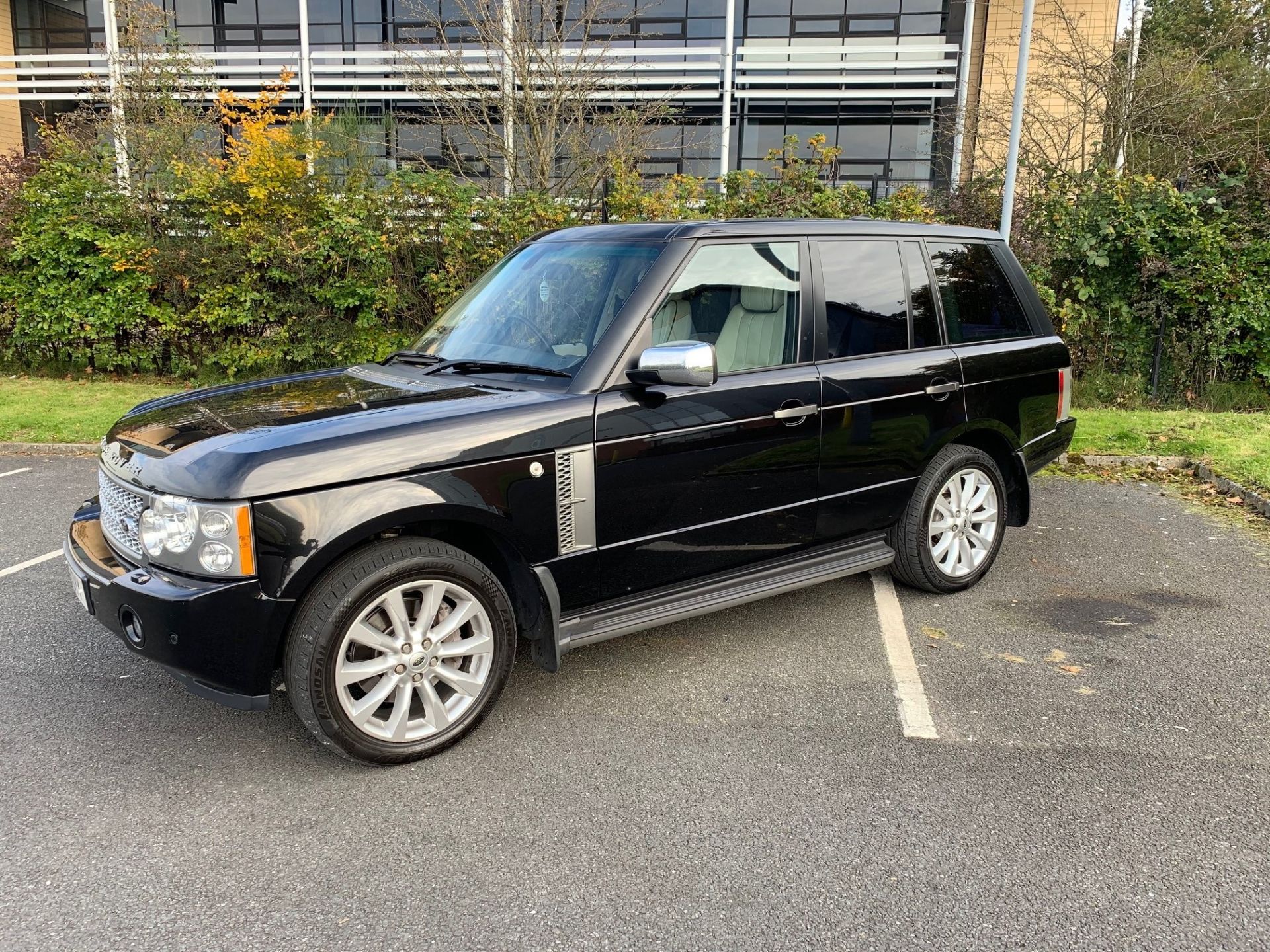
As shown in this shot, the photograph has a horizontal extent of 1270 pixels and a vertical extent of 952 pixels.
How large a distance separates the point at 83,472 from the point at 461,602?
602 centimetres

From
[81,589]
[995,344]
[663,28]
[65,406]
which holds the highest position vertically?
[663,28]

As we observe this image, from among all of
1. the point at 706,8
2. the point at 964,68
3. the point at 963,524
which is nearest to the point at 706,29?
the point at 706,8

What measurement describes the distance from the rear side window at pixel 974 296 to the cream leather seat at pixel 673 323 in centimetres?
166

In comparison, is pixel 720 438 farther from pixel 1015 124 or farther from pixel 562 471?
pixel 1015 124

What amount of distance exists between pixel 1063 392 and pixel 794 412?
2253 millimetres

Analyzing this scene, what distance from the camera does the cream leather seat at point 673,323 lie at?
3.80m

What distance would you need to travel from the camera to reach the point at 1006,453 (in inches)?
205

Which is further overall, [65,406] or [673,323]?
[65,406]

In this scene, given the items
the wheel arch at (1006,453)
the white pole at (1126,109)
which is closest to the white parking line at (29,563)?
the wheel arch at (1006,453)

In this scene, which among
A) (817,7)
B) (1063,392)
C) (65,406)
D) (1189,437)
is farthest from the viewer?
(817,7)

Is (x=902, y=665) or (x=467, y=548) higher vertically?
(x=467, y=548)

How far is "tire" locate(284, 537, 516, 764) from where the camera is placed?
10.0 ft

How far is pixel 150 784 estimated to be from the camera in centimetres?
319

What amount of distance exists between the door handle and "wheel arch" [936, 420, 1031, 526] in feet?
3.42
